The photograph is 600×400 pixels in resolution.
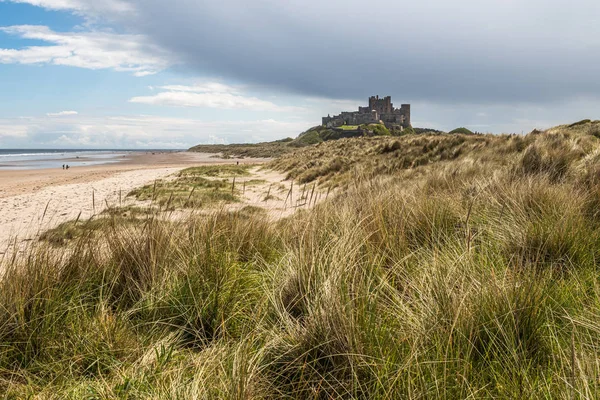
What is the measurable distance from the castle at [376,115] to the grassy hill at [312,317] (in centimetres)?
9401

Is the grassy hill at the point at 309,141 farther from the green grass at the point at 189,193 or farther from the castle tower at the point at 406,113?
the green grass at the point at 189,193

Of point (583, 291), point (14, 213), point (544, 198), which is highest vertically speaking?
point (544, 198)

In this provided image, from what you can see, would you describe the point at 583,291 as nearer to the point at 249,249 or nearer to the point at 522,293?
the point at 522,293

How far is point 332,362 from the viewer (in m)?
1.77

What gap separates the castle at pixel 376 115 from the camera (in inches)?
3898

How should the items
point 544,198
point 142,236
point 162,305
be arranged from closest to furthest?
1. point 162,305
2. point 142,236
3. point 544,198

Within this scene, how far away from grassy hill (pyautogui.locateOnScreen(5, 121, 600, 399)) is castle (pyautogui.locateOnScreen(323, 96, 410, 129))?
94007 millimetres

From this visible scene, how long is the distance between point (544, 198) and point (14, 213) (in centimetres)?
1386

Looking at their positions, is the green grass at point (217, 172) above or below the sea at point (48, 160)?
below

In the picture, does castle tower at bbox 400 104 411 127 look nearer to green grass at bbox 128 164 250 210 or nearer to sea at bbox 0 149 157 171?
sea at bbox 0 149 157 171

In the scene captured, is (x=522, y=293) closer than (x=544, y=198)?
Yes

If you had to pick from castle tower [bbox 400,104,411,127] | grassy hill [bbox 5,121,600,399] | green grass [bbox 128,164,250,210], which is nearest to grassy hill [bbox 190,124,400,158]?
castle tower [bbox 400,104,411,127]

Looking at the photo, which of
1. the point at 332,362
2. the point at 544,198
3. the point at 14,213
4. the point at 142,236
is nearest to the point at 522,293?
→ the point at 332,362

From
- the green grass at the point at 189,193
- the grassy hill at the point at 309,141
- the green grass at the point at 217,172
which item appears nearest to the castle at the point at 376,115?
the grassy hill at the point at 309,141
